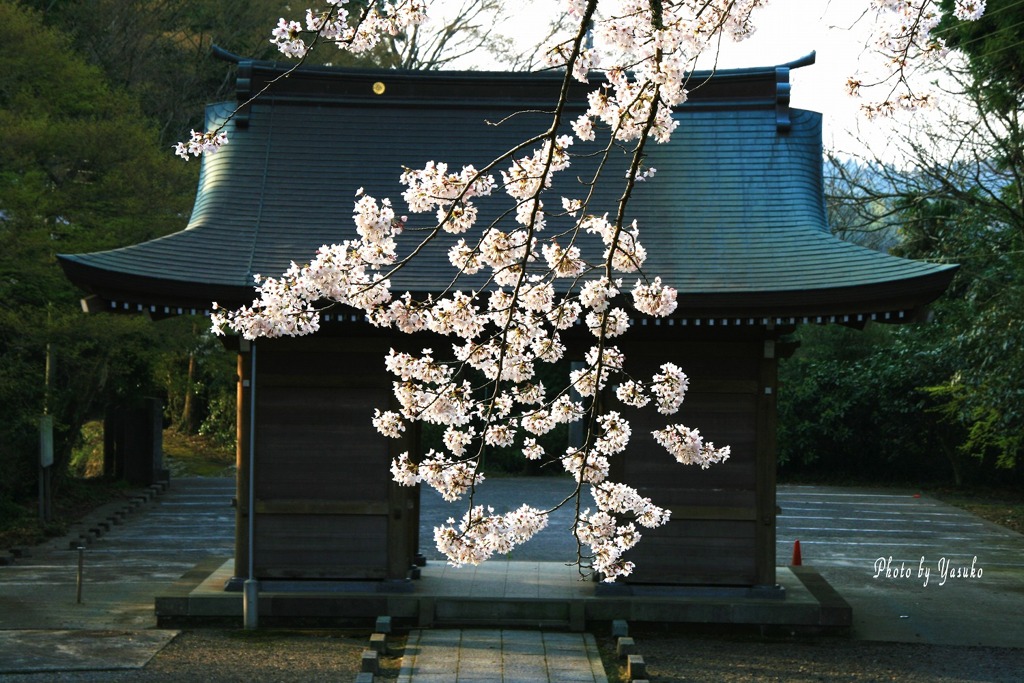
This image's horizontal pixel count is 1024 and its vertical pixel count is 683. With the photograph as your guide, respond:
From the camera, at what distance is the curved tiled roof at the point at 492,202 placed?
9008 millimetres

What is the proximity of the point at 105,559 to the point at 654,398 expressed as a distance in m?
6.97

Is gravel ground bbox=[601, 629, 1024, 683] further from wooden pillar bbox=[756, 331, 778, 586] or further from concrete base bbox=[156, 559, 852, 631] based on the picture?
wooden pillar bbox=[756, 331, 778, 586]

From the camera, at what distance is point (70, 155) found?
49.6 ft

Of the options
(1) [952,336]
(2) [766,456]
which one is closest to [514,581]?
(2) [766,456]

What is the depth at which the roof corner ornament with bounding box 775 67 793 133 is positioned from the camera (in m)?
10.8

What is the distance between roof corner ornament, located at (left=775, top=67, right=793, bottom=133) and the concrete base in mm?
4240

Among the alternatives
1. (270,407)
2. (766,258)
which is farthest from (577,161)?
(270,407)

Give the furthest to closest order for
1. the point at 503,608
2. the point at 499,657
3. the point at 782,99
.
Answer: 1. the point at 782,99
2. the point at 503,608
3. the point at 499,657

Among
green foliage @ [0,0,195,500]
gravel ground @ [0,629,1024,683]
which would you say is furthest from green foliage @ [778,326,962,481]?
gravel ground @ [0,629,1024,683]

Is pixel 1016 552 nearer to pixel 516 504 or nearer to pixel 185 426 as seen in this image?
pixel 516 504

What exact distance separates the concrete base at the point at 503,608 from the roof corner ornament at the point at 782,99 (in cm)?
424

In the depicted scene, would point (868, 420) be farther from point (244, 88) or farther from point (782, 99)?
point (244, 88)

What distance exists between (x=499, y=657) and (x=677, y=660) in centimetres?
136

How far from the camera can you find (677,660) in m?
8.60
